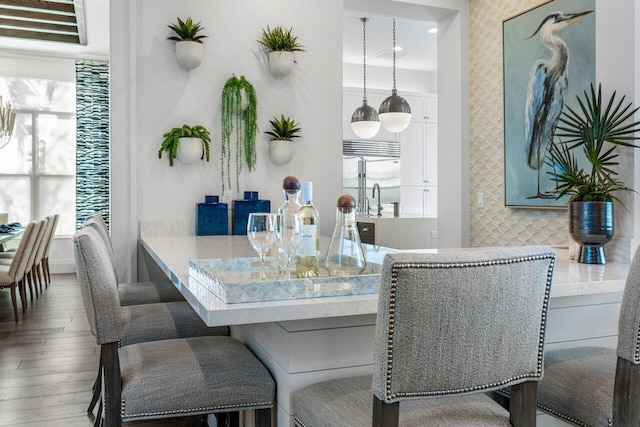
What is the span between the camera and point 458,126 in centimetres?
377

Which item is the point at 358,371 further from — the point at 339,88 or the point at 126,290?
the point at 339,88

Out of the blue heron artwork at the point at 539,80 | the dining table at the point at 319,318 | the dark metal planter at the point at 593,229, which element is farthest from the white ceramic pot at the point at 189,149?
the dark metal planter at the point at 593,229

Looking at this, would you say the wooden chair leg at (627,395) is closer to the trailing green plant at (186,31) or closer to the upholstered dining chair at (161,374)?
the upholstered dining chair at (161,374)

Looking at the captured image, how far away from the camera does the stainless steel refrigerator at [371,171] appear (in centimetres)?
722

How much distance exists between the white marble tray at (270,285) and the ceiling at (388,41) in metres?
4.11

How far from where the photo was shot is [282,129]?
3609 millimetres

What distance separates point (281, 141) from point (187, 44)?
840mm

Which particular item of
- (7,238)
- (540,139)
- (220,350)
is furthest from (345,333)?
(7,238)

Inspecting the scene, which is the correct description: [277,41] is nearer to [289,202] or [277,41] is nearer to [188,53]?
[188,53]

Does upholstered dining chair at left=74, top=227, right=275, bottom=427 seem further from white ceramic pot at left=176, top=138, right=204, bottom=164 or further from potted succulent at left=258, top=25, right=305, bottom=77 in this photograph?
potted succulent at left=258, top=25, right=305, bottom=77

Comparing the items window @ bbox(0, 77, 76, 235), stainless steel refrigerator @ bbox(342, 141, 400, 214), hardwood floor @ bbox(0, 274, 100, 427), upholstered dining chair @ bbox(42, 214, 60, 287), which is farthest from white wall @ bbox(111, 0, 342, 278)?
window @ bbox(0, 77, 76, 235)

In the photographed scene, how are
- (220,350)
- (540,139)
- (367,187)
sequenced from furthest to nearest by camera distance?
(367,187), (540,139), (220,350)

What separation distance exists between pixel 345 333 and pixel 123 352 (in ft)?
2.46

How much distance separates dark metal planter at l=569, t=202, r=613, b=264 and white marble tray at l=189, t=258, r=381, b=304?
1.02 m
